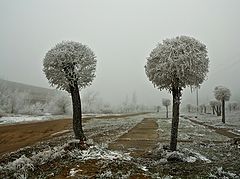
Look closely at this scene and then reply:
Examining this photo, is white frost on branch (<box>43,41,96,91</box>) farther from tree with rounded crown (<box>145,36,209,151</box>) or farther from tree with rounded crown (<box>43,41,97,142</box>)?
tree with rounded crown (<box>145,36,209,151</box>)

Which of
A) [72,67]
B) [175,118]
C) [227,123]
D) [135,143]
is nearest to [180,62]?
[175,118]

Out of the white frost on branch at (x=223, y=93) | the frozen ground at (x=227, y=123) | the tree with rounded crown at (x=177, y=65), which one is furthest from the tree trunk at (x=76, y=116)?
the white frost on branch at (x=223, y=93)

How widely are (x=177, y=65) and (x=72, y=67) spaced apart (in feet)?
26.4

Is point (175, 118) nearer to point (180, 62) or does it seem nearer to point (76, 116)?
point (180, 62)

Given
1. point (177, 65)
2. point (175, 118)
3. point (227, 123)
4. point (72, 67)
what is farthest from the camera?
point (227, 123)

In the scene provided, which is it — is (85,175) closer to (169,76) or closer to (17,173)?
(17,173)

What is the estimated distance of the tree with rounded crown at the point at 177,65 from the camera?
711 inches

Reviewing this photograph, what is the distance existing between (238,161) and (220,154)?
319cm

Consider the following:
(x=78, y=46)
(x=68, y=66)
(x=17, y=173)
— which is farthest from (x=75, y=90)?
(x=17, y=173)

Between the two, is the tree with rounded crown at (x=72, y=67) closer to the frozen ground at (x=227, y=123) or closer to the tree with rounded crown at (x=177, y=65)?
the tree with rounded crown at (x=177, y=65)

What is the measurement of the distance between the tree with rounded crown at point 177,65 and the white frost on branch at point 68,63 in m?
4.99

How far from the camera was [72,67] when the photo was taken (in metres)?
20.5

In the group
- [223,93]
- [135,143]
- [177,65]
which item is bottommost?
[135,143]

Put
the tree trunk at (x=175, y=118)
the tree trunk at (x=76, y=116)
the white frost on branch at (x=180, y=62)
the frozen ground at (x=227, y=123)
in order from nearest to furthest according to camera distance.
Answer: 1. the white frost on branch at (x=180, y=62)
2. the tree trunk at (x=175, y=118)
3. the tree trunk at (x=76, y=116)
4. the frozen ground at (x=227, y=123)
